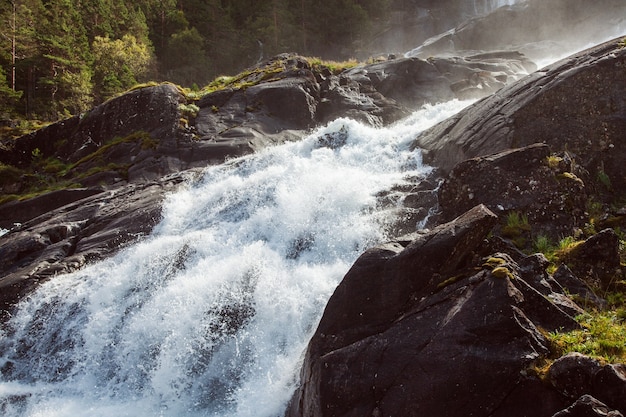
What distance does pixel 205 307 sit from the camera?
10938 mm

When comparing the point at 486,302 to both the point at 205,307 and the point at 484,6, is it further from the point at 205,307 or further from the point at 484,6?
the point at 484,6

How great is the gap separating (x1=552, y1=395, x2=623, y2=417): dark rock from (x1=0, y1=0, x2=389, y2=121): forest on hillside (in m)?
41.4

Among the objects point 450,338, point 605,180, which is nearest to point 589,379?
point 450,338

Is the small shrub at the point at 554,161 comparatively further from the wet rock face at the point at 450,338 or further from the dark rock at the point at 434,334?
the dark rock at the point at 434,334

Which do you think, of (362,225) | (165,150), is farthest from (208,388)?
(165,150)

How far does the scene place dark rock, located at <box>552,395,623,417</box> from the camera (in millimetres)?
5008

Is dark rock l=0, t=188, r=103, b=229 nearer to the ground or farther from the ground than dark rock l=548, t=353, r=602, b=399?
farther from the ground

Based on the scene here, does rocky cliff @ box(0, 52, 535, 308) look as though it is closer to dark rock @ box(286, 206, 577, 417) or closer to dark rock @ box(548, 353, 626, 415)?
dark rock @ box(286, 206, 577, 417)

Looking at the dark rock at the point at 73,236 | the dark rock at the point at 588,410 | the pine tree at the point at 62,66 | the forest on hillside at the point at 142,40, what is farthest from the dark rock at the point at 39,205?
the pine tree at the point at 62,66

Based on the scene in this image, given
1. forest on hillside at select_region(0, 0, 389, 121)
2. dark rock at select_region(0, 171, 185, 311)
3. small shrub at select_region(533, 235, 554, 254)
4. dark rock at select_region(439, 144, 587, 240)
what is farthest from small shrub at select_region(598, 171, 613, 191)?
forest on hillside at select_region(0, 0, 389, 121)

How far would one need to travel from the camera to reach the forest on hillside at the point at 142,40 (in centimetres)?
3997

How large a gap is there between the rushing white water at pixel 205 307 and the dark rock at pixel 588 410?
5.07 metres

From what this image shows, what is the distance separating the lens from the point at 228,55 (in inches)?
2048

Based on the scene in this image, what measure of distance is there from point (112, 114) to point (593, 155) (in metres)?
22.7
